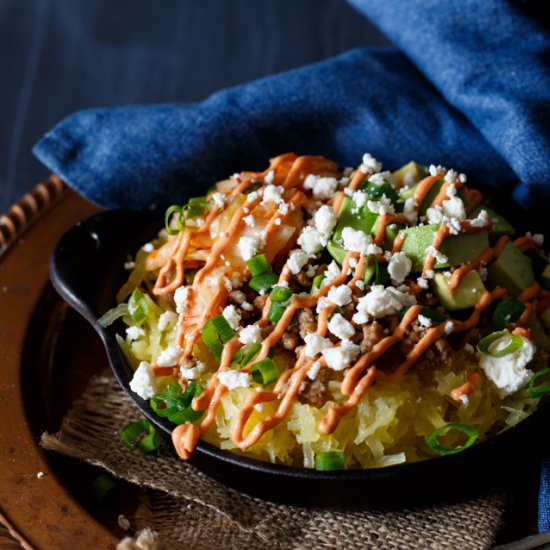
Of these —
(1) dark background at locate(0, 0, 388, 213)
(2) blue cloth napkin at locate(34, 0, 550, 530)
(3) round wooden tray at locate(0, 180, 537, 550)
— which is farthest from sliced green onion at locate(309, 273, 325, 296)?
(1) dark background at locate(0, 0, 388, 213)

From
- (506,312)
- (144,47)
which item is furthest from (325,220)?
(144,47)

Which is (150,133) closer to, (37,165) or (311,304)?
(311,304)

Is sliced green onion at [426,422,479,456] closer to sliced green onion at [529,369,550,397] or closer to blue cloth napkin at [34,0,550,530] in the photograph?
sliced green onion at [529,369,550,397]

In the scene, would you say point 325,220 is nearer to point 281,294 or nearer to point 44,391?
point 281,294

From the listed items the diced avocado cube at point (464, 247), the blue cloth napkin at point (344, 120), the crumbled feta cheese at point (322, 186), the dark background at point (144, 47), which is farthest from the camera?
the dark background at point (144, 47)

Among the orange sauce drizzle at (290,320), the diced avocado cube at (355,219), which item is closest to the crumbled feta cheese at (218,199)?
the orange sauce drizzle at (290,320)

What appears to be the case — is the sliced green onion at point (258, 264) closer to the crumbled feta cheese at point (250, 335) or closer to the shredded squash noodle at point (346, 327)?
the shredded squash noodle at point (346, 327)
